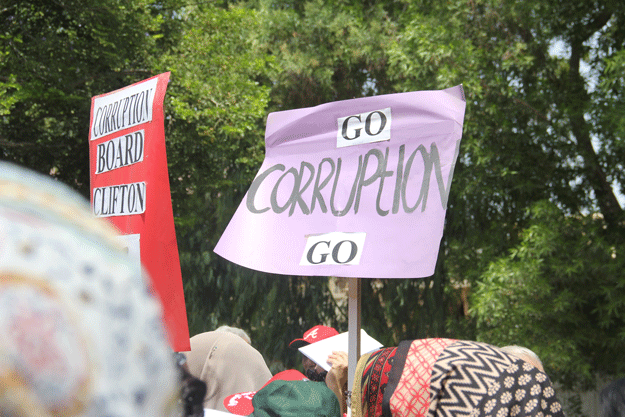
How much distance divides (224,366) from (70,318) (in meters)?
2.74

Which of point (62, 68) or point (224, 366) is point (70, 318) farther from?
point (62, 68)

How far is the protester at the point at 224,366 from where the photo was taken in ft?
9.79

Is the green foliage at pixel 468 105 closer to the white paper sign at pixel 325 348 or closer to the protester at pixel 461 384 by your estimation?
the white paper sign at pixel 325 348

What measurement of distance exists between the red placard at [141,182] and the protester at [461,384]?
65cm

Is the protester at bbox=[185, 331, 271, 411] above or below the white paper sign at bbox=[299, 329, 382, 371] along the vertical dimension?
below

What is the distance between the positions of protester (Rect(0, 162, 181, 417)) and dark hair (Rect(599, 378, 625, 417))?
143 cm

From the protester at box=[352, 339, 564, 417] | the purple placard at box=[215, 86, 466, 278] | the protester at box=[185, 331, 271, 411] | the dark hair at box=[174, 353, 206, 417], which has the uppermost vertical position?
the purple placard at box=[215, 86, 466, 278]

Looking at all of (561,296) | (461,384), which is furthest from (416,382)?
(561,296)

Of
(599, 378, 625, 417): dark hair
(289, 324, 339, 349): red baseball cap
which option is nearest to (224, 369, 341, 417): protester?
(599, 378, 625, 417): dark hair

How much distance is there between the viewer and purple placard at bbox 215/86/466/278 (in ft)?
6.67

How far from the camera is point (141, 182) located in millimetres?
2227

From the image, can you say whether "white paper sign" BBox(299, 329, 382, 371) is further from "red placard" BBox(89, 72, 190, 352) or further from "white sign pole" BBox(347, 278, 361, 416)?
"red placard" BBox(89, 72, 190, 352)

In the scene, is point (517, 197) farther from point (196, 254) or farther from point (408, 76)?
point (196, 254)

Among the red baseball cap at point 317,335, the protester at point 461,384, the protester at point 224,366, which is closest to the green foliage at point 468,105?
the red baseball cap at point 317,335
